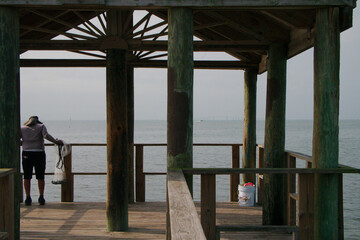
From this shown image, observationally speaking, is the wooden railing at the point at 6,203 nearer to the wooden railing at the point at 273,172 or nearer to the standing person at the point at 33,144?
the wooden railing at the point at 273,172

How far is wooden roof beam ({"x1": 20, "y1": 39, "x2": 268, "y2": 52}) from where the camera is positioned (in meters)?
7.59

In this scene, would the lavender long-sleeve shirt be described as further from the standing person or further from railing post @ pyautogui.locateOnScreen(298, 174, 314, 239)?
railing post @ pyautogui.locateOnScreen(298, 174, 314, 239)

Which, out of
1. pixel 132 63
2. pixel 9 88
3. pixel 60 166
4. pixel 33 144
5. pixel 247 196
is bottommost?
pixel 247 196

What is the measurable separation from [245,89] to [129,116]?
245 cm

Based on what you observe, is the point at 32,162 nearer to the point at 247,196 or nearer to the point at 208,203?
the point at 247,196

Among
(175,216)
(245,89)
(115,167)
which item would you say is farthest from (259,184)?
(175,216)

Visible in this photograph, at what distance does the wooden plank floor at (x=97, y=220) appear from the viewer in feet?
23.3

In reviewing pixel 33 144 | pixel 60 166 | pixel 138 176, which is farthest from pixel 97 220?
pixel 138 176

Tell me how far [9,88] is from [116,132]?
206 centimetres

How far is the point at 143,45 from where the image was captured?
763 centimetres

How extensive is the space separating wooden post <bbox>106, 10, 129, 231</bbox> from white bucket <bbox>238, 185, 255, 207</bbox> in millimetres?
2825

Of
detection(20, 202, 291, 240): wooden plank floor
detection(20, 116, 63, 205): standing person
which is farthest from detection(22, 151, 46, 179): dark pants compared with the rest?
detection(20, 202, 291, 240): wooden plank floor

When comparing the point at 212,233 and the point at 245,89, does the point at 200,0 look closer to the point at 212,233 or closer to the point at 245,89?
the point at 212,233

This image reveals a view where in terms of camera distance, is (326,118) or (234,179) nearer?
(326,118)
